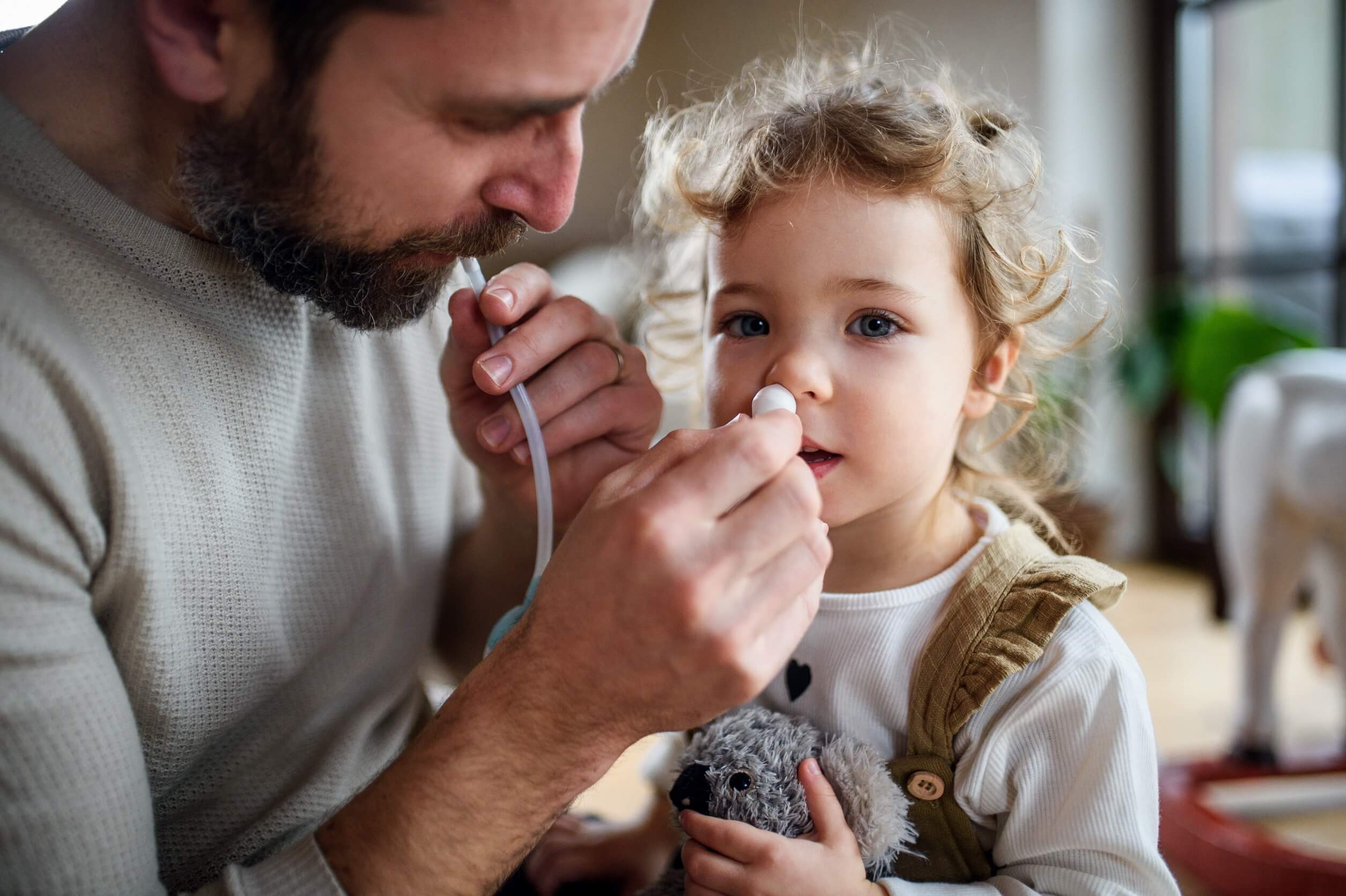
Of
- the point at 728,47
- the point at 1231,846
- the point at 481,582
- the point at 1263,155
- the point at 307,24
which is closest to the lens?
the point at 307,24

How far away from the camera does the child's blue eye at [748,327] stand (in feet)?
3.02

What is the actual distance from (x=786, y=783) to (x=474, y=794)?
25 centimetres

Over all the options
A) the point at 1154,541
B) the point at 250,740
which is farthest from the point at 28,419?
the point at 1154,541

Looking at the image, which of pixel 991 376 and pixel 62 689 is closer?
pixel 62 689

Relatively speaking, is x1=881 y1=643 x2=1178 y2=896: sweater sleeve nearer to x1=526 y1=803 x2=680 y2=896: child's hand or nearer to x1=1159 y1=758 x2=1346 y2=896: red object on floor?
x1=526 y1=803 x2=680 y2=896: child's hand

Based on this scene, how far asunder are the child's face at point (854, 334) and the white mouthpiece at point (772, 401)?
0.02m

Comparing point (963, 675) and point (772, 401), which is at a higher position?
point (772, 401)

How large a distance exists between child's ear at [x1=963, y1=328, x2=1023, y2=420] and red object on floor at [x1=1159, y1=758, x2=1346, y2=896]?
0.79 metres

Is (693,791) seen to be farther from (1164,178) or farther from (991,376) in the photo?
(1164,178)

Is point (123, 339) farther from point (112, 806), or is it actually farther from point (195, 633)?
point (112, 806)

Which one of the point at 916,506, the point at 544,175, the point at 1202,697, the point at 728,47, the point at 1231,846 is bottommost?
the point at 1202,697

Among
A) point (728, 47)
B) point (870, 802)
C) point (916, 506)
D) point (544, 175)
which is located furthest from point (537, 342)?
point (728, 47)

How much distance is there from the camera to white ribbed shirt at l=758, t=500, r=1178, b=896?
0.77 meters

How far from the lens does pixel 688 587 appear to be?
0.65m
